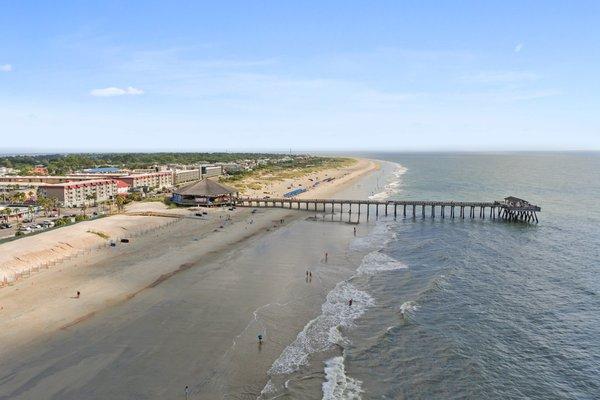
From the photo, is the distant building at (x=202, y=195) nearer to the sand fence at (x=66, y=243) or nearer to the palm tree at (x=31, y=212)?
the sand fence at (x=66, y=243)

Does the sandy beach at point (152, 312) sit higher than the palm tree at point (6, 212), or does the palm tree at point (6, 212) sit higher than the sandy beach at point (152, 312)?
the palm tree at point (6, 212)

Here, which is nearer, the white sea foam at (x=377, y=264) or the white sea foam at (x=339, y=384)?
the white sea foam at (x=339, y=384)

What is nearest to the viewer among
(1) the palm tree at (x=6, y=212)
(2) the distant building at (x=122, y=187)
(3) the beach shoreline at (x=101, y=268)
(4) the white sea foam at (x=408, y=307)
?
(3) the beach shoreline at (x=101, y=268)

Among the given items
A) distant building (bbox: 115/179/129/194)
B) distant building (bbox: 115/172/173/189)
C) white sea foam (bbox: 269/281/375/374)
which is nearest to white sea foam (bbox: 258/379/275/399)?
white sea foam (bbox: 269/281/375/374)

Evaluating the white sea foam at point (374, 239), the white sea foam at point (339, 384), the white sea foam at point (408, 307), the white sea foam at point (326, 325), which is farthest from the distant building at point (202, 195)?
the white sea foam at point (339, 384)

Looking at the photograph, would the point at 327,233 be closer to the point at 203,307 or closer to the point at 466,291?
the point at 466,291

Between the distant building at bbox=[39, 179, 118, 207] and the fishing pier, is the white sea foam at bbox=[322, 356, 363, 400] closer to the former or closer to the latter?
the fishing pier
